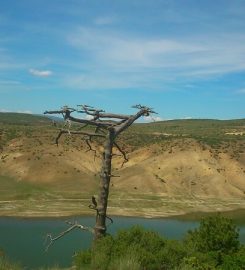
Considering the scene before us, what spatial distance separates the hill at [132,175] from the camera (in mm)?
62062

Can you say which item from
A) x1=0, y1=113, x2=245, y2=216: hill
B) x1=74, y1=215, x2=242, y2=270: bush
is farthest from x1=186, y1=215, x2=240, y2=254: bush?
x1=0, y1=113, x2=245, y2=216: hill

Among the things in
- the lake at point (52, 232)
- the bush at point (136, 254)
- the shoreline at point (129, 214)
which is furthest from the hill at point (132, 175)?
the bush at point (136, 254)

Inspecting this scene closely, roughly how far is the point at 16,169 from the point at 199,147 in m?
33.5

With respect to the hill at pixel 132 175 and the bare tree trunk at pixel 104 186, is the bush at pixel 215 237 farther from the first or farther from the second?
the hill at pixel 132 175

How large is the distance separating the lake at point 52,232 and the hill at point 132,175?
11.9 ft

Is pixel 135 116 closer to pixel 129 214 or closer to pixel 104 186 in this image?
pixel 104 186

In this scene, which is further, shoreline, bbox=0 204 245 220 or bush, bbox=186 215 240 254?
shoreline, bbox=0 204 245 220

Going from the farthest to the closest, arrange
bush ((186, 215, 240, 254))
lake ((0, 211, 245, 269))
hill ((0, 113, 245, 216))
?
hill ((0, 113, 245, 216)), lake ((0, 211, 245, 269)), bush ((186, 215, 240, 254))

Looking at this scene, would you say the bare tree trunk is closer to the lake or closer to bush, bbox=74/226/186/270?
bush, bbox=74/226/186/270

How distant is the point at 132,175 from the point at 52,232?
35828 mm

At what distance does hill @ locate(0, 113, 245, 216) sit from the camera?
204ft

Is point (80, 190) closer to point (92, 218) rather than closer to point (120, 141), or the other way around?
point (92, 218)

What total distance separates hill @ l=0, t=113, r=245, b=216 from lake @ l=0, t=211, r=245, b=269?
3.64 metres

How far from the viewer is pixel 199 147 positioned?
A: 9275 centimetres
